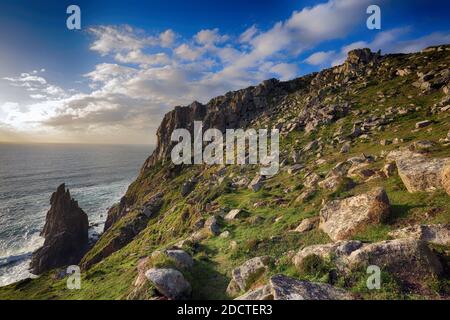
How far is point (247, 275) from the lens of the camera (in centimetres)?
1482

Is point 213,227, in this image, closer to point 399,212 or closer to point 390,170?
point 399,212

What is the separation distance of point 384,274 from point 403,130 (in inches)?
1475

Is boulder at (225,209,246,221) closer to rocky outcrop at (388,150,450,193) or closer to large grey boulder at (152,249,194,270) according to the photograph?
large grey boulder at (152,249,194,270)

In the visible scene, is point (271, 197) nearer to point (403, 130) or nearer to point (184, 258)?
point (184, 258)

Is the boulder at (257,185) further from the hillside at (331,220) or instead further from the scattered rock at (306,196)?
the scattered rock at (306,196)

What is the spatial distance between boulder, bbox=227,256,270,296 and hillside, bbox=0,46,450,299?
6 centimetres

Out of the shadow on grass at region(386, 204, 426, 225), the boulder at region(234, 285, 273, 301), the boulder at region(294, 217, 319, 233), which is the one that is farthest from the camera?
the boulder at region(294, 217, 319, 233)

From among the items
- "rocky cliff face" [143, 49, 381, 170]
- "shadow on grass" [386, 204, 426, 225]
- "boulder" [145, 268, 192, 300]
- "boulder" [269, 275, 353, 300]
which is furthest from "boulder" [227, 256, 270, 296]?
"rocky cliff face" [143, 49, 381, 170]

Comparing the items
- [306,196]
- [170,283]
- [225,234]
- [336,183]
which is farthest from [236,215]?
[170,283]

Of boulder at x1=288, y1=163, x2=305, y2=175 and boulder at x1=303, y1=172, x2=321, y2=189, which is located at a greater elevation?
boulder at x1=288, y1=163, x2=305, y2=175

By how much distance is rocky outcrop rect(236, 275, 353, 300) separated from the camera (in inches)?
408

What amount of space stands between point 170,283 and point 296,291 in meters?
7.27

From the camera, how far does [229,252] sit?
69.5 ft

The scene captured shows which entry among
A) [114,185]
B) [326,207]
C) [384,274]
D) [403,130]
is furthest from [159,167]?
[384,274]
